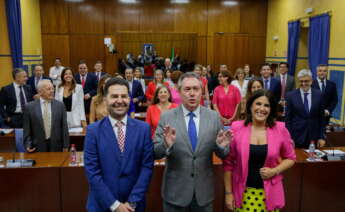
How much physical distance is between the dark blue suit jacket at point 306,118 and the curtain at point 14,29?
7319mm

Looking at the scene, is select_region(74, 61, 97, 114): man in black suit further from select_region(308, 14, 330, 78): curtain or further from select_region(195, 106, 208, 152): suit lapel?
select_region(308, 14, 330, 78): curtain

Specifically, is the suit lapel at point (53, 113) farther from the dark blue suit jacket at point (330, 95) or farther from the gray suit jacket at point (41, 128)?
the dark blue suit jacket at point (330, 95)

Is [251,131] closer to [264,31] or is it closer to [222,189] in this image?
[222,189]

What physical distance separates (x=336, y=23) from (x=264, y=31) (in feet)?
16.1

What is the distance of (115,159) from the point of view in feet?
6.37

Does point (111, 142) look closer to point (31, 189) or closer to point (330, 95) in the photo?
point (31, 189)

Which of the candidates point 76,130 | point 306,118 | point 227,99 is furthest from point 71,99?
point 306,118

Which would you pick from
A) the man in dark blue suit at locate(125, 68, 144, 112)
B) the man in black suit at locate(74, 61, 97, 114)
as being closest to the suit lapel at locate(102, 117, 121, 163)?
the man in dark blue suit at locate(125, 68, 144, 112)

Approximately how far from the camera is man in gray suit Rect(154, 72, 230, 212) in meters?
1.98

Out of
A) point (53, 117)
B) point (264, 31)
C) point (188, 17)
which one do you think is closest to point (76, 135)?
point (53, 117)

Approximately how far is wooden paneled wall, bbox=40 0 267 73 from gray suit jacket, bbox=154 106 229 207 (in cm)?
1041

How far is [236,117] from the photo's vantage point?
529 centimetres

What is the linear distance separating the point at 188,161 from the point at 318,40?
8.21m

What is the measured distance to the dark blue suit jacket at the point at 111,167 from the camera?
6.31 ft
